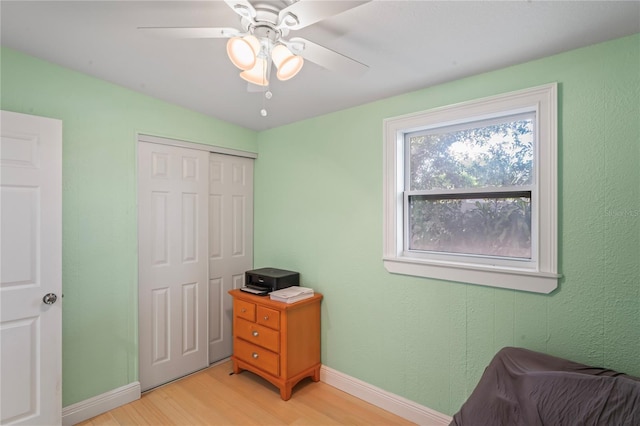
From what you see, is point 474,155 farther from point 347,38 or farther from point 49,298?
point 49,298

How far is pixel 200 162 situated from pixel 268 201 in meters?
0.77

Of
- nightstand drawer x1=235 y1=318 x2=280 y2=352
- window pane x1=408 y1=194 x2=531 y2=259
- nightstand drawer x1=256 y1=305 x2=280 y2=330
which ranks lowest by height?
nightstand drawer x1=235 y1=318 x2=280 y2=352

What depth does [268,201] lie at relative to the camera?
3.25 metres

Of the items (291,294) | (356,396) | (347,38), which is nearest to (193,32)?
(347,38)

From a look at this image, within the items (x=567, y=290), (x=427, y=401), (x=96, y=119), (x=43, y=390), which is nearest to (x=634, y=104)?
(x=567, y=290)

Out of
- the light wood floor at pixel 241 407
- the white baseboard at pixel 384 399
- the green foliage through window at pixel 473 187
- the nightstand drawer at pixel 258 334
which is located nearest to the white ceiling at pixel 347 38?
the green foliage through window at pixel 473 187

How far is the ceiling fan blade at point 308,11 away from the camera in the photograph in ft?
3.26

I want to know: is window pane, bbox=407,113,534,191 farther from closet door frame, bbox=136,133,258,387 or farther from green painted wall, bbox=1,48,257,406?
green painted wall, bbox=1,48,257,406

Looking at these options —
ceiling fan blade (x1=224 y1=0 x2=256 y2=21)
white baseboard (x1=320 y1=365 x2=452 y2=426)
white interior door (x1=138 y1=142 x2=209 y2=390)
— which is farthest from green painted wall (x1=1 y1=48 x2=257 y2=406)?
ceiling fan blade (x1=224 y1=0 x2=256 y2=21)

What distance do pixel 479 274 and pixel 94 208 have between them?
265 centimetres

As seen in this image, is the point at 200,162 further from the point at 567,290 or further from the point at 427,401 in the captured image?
the point at 567,290

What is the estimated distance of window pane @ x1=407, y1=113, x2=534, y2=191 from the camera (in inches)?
76.3

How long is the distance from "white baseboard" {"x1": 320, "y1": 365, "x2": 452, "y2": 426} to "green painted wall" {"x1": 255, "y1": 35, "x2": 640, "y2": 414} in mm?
48

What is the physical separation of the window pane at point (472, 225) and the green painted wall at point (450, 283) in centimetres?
25
